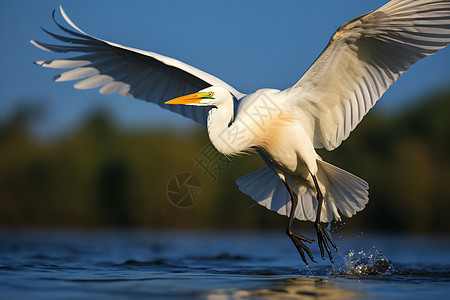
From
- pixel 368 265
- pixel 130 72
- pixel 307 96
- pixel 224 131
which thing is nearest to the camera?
pixel 224 131

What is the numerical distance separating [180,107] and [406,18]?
3743 mm

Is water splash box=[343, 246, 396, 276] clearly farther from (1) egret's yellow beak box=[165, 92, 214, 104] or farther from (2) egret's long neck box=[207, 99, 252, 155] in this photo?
(1) egret's yellow beak box=[165, 92, 214, 104]

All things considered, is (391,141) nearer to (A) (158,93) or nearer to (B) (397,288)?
(A) (158,93)

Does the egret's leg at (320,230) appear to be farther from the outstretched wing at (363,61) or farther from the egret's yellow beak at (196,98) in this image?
the egret's yellow beak at (196,98)

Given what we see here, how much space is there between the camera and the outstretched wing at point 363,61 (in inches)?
243

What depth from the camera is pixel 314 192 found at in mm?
7758

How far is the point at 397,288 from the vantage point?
5.54 m

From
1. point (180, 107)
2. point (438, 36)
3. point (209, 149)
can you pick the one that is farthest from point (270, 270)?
point (438, 36)

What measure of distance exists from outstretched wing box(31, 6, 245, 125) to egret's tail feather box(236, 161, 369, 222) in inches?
50.6

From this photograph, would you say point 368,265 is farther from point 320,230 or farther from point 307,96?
point 307,96

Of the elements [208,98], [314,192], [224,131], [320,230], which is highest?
[208,98]

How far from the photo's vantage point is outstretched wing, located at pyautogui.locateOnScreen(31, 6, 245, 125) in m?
7.61

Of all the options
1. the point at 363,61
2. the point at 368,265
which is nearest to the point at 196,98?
the point at 363,61

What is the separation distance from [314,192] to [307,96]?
1486mm
